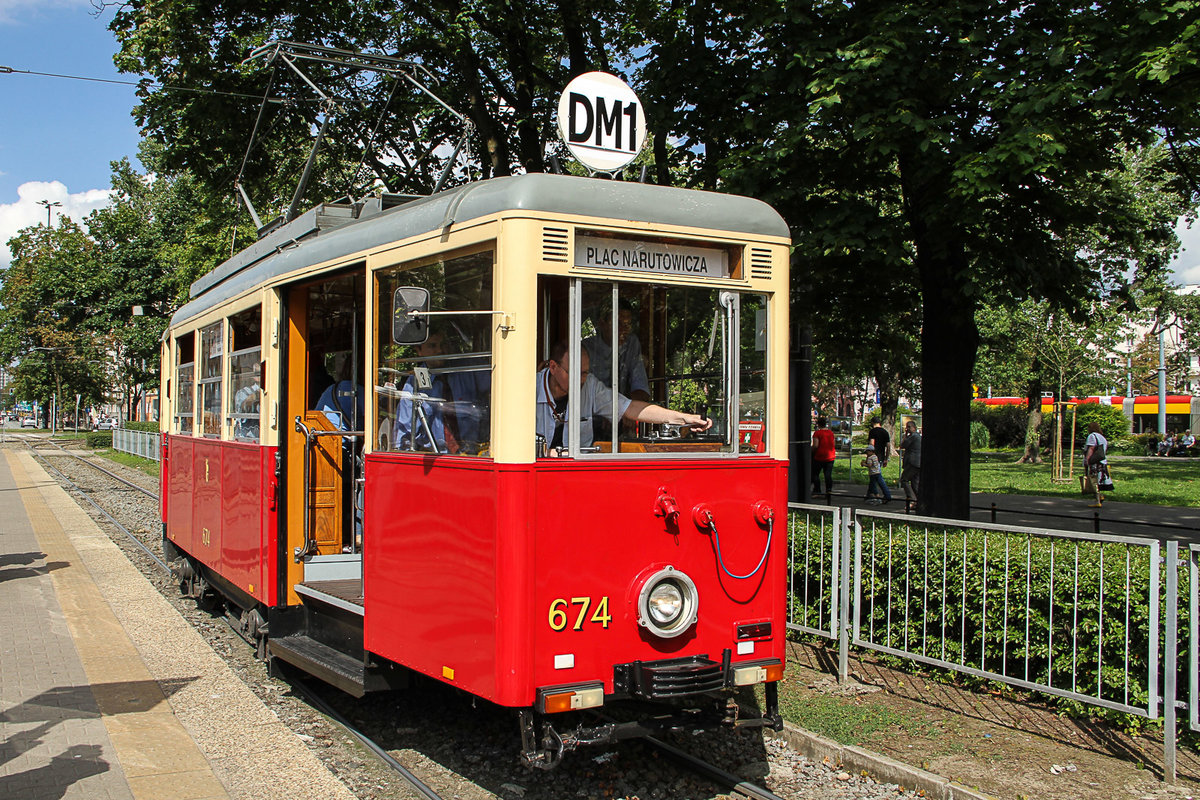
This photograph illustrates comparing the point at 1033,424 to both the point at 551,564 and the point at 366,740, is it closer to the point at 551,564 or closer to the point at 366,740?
the point at 366,740

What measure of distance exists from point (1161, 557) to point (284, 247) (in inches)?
241

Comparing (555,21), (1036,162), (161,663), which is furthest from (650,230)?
(555,21)

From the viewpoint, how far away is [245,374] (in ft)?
24.2

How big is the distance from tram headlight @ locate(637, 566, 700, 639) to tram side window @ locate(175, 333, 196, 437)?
5.97 meters

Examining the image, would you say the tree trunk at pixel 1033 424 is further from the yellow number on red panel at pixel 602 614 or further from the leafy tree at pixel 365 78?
the yellow number on red panel at pixel 602 614

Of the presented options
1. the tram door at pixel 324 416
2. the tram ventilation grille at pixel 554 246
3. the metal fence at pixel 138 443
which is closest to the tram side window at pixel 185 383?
the tram door at pixel 324 416

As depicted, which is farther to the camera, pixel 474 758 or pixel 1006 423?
pixel 1006 423

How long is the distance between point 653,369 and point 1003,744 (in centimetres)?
313

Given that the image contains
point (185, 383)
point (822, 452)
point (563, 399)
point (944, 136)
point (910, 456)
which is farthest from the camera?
point (822, 452)

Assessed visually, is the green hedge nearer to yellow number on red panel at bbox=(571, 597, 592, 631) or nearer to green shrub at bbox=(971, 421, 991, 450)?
yellow number on red panel at bbox=(571, 597, 592, 631)

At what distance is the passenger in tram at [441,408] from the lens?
4.78 meters

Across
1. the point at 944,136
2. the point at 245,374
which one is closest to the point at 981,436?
the point at 944,136

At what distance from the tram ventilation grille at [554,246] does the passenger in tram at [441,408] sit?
63cm

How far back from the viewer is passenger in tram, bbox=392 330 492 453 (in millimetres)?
4777
